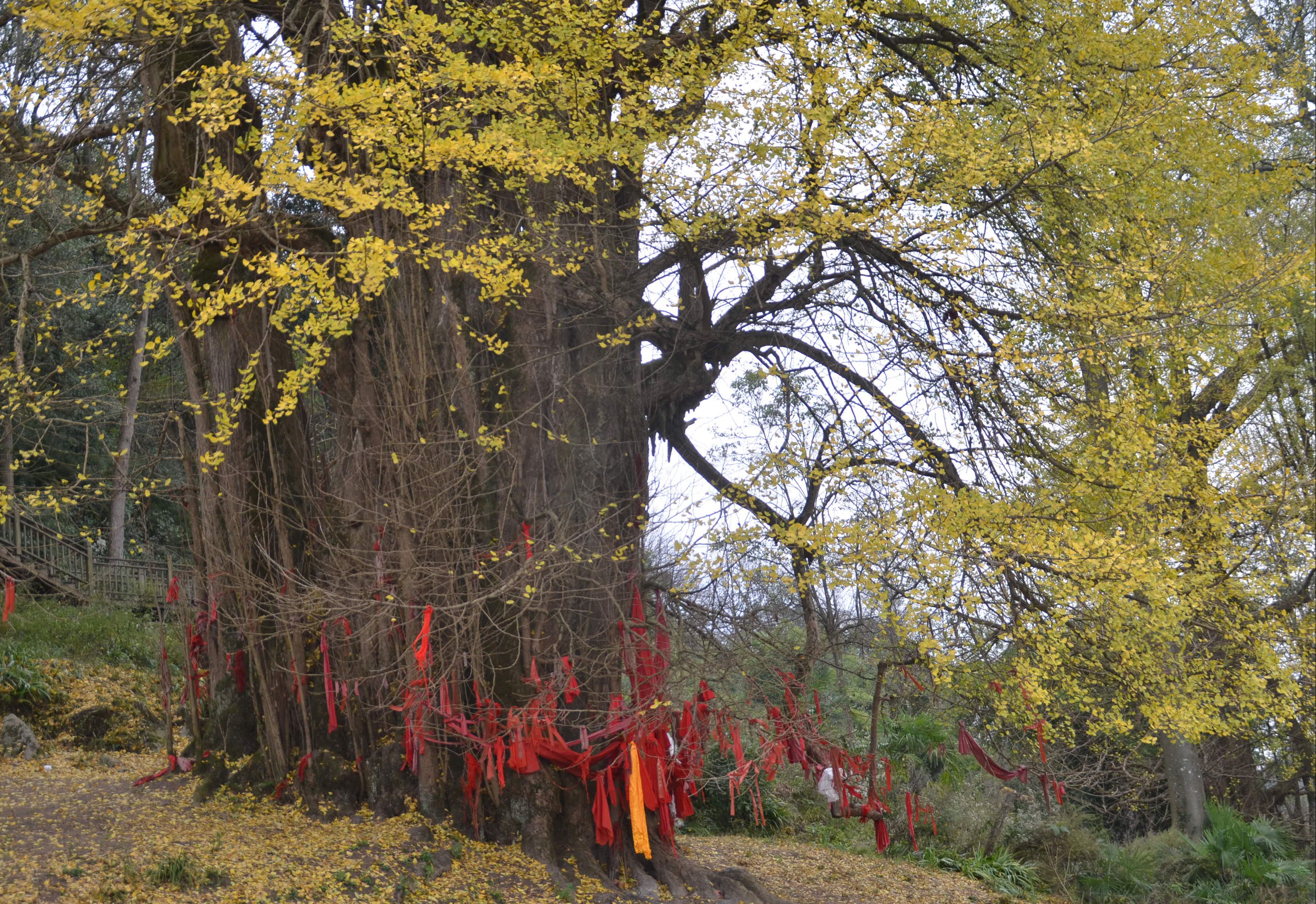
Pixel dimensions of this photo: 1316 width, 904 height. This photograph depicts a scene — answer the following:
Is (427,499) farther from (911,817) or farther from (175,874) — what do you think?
(911,817)

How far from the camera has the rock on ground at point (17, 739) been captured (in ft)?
34.9

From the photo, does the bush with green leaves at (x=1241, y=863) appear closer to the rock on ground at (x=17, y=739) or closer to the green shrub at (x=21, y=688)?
the rock on ground at (x=17, y=739)

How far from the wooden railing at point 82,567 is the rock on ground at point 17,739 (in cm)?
463

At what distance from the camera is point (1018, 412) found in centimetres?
793

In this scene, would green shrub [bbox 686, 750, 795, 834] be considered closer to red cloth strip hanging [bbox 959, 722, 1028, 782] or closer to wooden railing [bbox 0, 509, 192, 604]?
red cloth strip hanging [bbox 959, 722, 1028, 782]

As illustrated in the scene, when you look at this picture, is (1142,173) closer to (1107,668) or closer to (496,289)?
(1107,668)

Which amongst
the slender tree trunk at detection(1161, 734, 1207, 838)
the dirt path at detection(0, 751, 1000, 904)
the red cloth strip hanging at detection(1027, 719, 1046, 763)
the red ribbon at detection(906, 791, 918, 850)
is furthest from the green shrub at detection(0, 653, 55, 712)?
the slender tree trunk at detection(1161, 734, 1207, 838)

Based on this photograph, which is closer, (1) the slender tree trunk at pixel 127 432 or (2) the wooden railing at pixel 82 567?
(1) the slender tree trunk at pixel 127 432

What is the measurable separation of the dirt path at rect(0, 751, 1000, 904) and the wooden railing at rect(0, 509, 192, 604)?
6.89m

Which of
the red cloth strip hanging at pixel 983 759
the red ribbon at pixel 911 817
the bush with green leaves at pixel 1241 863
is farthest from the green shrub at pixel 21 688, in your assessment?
the bush with green leaves at pixel 1241 863

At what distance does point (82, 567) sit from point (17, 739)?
20.9 feet

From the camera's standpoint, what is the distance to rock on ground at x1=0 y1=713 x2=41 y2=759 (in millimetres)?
10641

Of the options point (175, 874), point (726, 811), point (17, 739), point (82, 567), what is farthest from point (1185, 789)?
point (82, 567)

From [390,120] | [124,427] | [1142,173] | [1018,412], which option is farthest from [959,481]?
[124,427]
